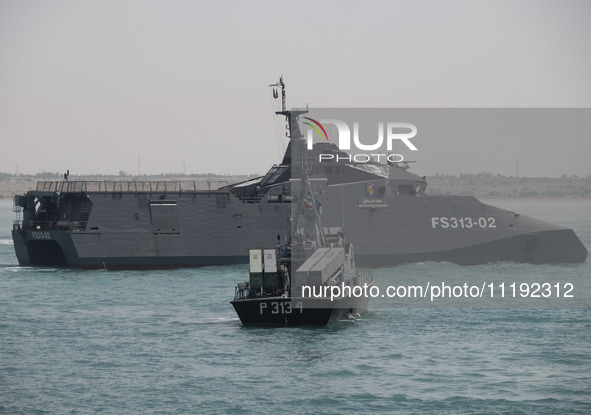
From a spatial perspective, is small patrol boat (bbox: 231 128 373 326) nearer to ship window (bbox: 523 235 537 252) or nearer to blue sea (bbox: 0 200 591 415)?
blue sea (bbox: 0 200 591 415)

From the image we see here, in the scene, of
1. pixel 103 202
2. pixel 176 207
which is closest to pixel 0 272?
pixel 103 202

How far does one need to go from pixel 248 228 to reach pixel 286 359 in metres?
31.2

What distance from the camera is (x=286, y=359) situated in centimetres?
3034

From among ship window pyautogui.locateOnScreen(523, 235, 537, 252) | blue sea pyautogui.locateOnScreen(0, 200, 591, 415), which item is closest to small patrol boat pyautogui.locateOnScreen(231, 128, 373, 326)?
blue sea pyautogui.locateOnScreen(0, 200, 591, 415)

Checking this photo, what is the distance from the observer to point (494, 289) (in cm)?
4866

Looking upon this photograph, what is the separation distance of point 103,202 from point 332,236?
78.1 feet

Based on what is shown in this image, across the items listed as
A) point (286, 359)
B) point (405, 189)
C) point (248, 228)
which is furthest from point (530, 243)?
point (286, 359)

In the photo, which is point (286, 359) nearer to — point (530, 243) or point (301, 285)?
point (301, 285)

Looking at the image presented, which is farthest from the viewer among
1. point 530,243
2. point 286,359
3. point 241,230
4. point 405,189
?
point 405,189

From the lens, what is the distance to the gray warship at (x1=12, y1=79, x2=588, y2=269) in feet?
199

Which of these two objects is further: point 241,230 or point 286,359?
point 241,230

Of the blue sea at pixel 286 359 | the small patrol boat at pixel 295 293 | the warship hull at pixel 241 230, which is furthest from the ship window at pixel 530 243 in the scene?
the small patrol boat at pixel 295 293

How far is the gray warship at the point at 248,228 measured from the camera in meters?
60.7

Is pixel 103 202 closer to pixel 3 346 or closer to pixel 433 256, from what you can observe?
pixel 433 256
